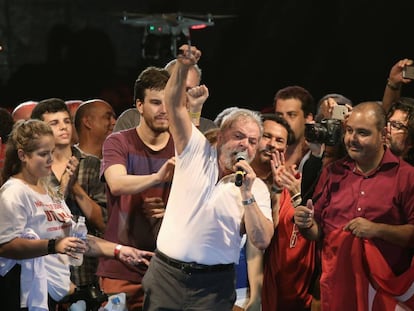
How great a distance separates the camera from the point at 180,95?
3480mm

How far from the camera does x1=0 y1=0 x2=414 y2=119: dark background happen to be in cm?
868

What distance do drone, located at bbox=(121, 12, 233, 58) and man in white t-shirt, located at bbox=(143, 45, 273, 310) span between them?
5.43 meters

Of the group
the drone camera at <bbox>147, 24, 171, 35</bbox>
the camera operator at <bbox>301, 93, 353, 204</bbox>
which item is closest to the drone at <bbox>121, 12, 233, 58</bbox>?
the drone camera at <bbox>147, 24, 171, 35</bbox>

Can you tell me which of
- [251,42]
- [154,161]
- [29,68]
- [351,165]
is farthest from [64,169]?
[251,42]

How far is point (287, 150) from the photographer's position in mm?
5043

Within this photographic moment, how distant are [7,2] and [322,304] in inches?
224

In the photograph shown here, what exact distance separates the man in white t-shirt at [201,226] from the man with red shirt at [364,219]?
565mm

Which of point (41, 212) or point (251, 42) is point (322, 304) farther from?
point (251, 42)

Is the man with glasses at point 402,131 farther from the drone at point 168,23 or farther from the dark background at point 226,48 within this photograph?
the drone at point 168,23

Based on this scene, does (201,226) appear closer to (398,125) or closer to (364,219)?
(364,219)

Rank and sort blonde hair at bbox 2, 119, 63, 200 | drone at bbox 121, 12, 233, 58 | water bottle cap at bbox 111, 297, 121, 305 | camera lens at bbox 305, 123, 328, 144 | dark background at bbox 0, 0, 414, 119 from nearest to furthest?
blonde hair at bbox 2, 119, 63, 200
water bottle cap at bbox 111, 297, 121, 305
camera lens at bbox 305, 123, 328, 144
dark background at bbox 0, 0, 414, 119
drone at bbox 121, 12, 233, 58

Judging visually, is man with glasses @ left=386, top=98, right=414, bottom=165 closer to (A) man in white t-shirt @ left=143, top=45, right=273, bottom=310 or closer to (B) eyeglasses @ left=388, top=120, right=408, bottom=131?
(B) eyeglasses @ left=388, top=120, right=408, bottom=131

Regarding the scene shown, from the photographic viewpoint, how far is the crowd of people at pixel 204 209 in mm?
3617

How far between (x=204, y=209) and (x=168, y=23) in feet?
18.5
